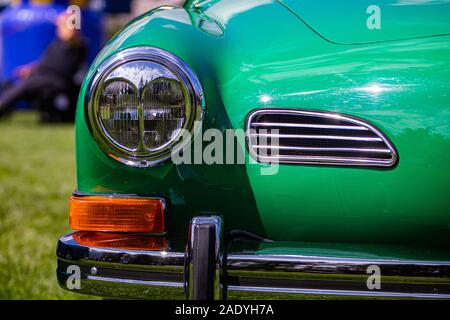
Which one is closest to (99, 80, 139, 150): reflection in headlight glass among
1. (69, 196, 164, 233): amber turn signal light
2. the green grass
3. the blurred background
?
(69, 196, 164, 233): amber turn signal light

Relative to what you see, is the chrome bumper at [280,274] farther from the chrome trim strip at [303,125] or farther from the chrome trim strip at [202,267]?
the chrome trim strip at [303,125]

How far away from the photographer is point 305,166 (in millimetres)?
1476

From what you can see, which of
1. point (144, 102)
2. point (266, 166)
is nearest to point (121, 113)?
point (144, 102)

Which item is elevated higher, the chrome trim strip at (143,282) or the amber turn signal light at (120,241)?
the amber turn signal light at (120,241)

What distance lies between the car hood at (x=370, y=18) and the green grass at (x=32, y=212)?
134 cm

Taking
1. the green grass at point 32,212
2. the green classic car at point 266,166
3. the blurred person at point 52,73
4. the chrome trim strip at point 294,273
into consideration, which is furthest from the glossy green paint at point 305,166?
the blurred person at point 52,73

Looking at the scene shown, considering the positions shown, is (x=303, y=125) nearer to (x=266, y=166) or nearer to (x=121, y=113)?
(x=266, y=166)

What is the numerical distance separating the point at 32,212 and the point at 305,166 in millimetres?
2441

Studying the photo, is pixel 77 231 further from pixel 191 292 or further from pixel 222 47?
pixel 222 47

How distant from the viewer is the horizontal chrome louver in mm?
1453

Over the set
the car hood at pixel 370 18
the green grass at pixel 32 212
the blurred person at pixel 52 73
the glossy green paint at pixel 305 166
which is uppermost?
the blurred person at pixel 52 73

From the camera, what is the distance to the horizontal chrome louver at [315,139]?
1453mm

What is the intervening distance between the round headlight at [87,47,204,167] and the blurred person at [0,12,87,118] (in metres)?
7.56
